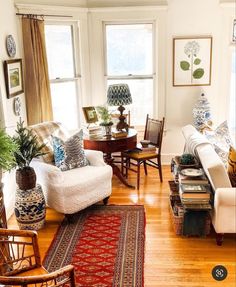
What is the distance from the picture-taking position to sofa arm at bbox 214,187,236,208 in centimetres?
307

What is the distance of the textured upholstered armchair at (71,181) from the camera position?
3633 millimetres

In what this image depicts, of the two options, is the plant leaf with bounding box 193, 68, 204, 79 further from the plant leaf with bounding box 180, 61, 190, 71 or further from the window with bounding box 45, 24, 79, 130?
the window with bounding box 45, 24, 79, 130

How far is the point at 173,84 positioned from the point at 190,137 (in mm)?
1369

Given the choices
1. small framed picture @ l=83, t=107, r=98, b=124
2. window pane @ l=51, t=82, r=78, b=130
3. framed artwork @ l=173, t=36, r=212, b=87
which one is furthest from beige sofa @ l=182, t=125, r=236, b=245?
window pane @ l=51, t=82, r=78, b=130

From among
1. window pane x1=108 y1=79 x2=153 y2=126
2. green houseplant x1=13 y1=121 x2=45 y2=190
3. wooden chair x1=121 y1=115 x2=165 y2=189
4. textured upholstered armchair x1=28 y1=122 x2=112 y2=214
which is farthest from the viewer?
window pane x1=108 y1=79 x2=153 y2=126

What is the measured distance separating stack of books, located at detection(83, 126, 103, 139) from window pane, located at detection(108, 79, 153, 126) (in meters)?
0.99

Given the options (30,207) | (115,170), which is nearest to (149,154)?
(115,170)

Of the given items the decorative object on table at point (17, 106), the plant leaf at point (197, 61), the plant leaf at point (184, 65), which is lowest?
the decorative object on table at point (17, 106)

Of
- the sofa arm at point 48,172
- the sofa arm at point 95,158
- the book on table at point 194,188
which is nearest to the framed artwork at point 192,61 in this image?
the sofa arm at point 95,158

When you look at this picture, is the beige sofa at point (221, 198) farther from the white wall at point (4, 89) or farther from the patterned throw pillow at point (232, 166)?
the white wall at point (4, 89)

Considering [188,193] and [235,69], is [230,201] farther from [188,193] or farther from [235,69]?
[235,69]

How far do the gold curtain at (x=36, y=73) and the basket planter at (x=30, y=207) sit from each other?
1.30 metres

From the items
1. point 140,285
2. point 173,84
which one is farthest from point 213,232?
point 173,84

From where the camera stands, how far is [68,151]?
3.92 m
